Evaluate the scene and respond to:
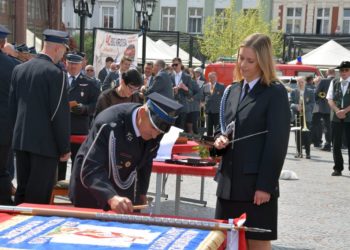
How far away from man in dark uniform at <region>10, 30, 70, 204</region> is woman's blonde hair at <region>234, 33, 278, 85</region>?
2.12 m

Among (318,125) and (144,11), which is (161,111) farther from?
(144,11)

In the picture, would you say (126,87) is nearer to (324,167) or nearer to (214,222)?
(214,222)

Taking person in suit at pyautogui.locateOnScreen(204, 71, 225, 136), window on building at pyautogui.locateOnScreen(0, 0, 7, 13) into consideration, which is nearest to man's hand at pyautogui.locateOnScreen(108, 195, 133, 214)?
person in suit at pyautogui.locateOnScreen(204, 71, 225, 136)

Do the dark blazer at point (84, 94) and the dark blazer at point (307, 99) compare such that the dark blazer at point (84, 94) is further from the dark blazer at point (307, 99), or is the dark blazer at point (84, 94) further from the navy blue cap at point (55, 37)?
the dark blazer at point (307, 99)

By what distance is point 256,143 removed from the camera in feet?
12.2

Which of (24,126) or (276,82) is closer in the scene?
(276,82)

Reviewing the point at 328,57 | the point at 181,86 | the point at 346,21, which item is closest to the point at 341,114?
the point at 181,86

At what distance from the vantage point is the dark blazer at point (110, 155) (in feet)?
10.8

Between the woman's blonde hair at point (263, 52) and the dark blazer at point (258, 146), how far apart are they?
63 millimetres

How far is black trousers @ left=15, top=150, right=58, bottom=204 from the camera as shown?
212 inches

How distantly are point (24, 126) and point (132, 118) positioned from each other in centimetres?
218

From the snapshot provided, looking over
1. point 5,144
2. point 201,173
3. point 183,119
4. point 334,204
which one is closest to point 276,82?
point 201,173

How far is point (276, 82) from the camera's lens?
Result: 3.79 metres

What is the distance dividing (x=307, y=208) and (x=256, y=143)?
420cm
